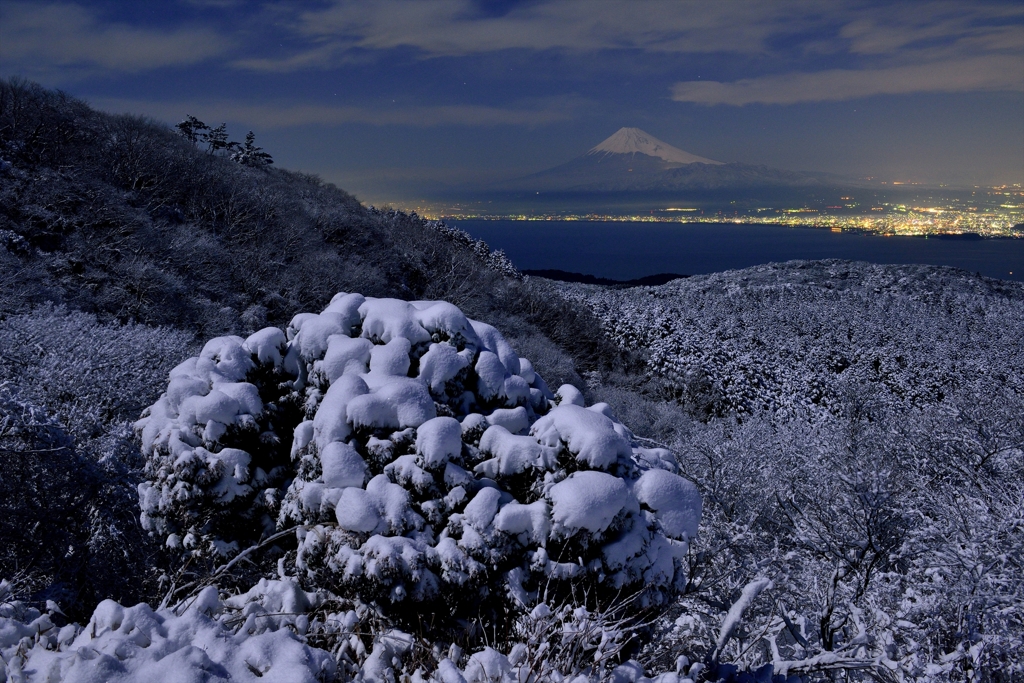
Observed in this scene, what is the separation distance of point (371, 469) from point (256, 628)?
110 cm

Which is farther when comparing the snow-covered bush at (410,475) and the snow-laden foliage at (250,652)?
the snow-covered bush at (410,475)

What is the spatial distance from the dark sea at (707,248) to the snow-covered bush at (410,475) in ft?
79.0

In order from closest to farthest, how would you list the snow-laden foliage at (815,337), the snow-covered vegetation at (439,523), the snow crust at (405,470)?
the snow-covered vegetation at (439,523), the snow crust at (405,470), the snow-laden foliage at (815,337)

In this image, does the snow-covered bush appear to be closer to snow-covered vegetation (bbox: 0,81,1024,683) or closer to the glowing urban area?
snow-covered vegetation (bbox: 0,81,1024,683)

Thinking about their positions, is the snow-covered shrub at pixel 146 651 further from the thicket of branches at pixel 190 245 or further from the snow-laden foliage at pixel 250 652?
the thicket of branches at pixel 190 245

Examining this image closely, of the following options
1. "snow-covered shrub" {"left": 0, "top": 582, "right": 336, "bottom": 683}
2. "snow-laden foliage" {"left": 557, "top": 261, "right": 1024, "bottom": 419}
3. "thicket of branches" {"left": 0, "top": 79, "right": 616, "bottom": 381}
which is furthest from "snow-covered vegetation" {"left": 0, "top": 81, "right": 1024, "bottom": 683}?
"snow-laden foliage" {"left": 557, "top": 261, "right": 1024, "bottom": 419}

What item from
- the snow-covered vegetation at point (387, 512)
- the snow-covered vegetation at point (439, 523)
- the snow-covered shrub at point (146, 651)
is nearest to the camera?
the snow-covered shrub at point (146, 651)

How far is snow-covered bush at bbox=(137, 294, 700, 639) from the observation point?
3.50 metres

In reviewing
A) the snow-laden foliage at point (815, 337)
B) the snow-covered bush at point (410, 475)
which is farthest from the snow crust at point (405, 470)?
the snow-laden foliage at point (815, 337)

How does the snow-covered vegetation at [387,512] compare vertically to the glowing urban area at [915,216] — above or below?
below

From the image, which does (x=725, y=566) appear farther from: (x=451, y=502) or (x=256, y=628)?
(x=256, y=628)

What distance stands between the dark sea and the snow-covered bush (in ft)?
79.0

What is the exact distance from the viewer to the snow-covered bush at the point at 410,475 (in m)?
3.50

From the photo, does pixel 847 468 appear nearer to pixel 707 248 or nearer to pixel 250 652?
pixel 250 652
